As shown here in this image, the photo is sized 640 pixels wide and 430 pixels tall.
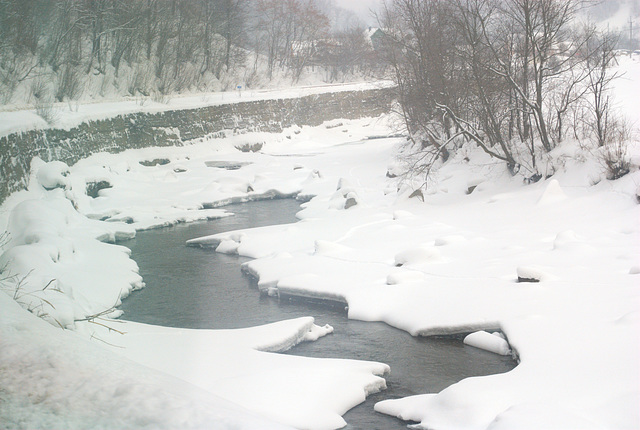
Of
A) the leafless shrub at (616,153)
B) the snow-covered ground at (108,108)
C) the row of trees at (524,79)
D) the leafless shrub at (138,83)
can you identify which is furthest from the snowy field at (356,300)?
the leafless shrub at (138,83)

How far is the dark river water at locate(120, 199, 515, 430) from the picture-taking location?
6.35 meters

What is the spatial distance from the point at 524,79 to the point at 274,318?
8202mm

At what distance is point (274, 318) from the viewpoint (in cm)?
847

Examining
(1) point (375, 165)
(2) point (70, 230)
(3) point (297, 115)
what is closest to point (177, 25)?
(3) point (297, 115)

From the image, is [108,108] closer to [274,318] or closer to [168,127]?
[168,127]

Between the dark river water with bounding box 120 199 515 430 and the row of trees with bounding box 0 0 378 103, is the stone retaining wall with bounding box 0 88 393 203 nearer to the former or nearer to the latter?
the row of trees with bounding box 0 0 378 103

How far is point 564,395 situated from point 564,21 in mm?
9872

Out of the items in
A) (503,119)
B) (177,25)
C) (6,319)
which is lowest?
(6,319)

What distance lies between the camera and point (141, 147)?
22734 mm

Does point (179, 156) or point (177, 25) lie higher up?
point (177, 25)

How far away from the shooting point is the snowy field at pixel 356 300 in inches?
126

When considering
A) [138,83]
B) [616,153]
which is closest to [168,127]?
[138,83]

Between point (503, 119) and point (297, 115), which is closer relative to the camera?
point (503, 119)

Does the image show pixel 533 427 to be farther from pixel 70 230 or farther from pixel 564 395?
pixel 70 230
